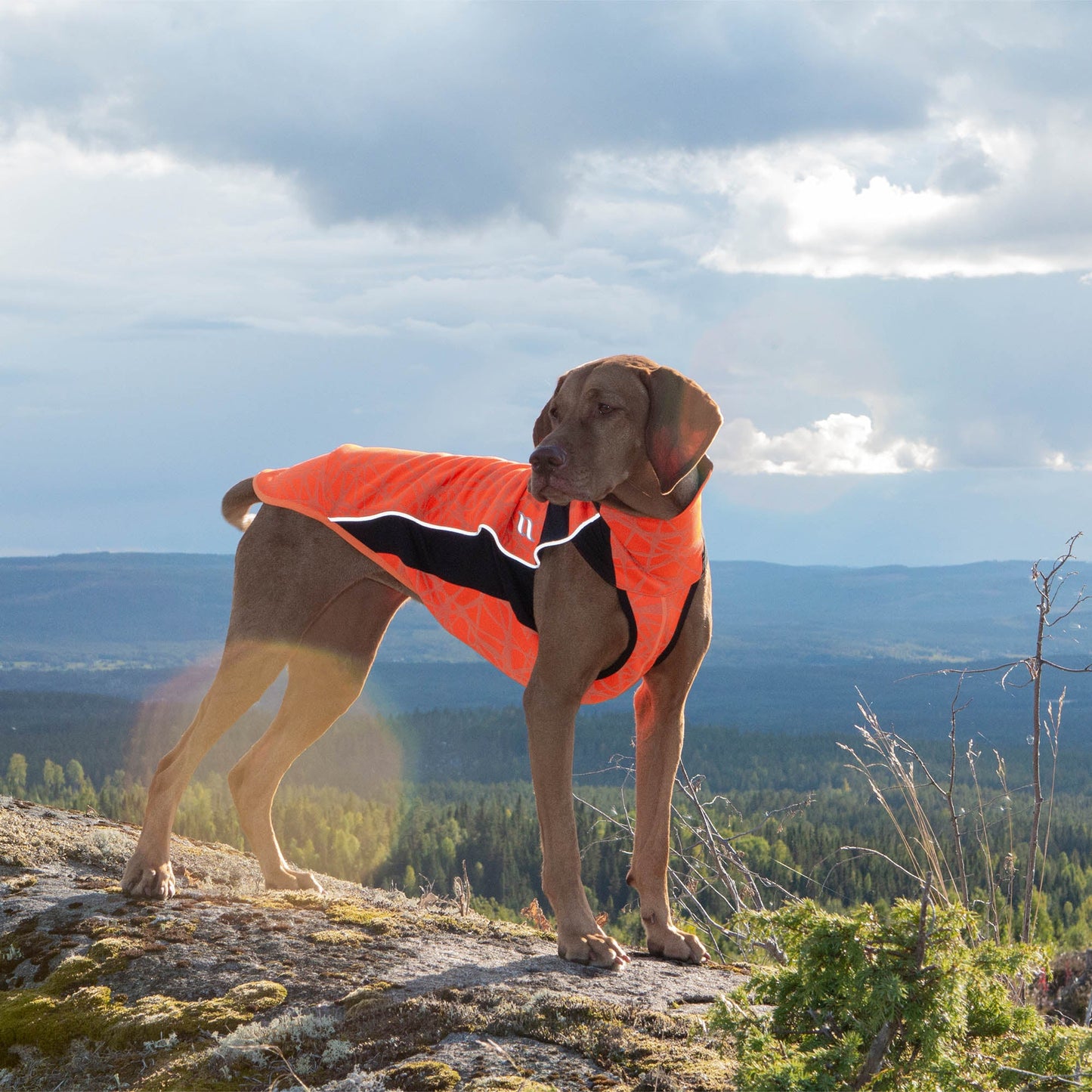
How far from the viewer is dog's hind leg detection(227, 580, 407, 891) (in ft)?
21.1

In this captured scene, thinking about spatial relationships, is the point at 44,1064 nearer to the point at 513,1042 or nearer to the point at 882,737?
the point at 513,1042

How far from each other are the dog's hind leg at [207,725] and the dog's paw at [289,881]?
0.64 metres

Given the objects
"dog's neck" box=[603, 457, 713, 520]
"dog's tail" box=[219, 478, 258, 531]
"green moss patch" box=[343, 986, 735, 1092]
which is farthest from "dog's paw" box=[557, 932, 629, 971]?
"dog's tail" box=[219, 478, 258, 531]

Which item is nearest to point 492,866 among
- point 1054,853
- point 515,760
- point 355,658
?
point 1054,853

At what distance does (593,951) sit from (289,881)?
252 centimetres

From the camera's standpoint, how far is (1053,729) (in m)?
5.25

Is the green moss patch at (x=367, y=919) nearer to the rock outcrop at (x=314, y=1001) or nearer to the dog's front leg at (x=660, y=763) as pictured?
the rock outcrop at (x=314, y=1001)

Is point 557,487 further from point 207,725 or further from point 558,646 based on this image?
point 207,725

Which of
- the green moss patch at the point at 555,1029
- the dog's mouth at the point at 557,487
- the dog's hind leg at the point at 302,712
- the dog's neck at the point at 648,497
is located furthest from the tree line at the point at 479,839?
the green moss patch at the point at 555,1029

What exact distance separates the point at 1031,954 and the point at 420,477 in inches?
166

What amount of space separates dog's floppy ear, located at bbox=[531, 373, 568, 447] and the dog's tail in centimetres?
237

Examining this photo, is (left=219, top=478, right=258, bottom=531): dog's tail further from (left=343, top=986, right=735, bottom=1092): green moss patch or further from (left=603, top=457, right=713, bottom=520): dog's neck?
(left=343, top=986, right=735, bottom=1092): green moss patch

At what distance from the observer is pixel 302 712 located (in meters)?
6.50

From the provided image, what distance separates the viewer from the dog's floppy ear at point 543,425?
16.7ft
